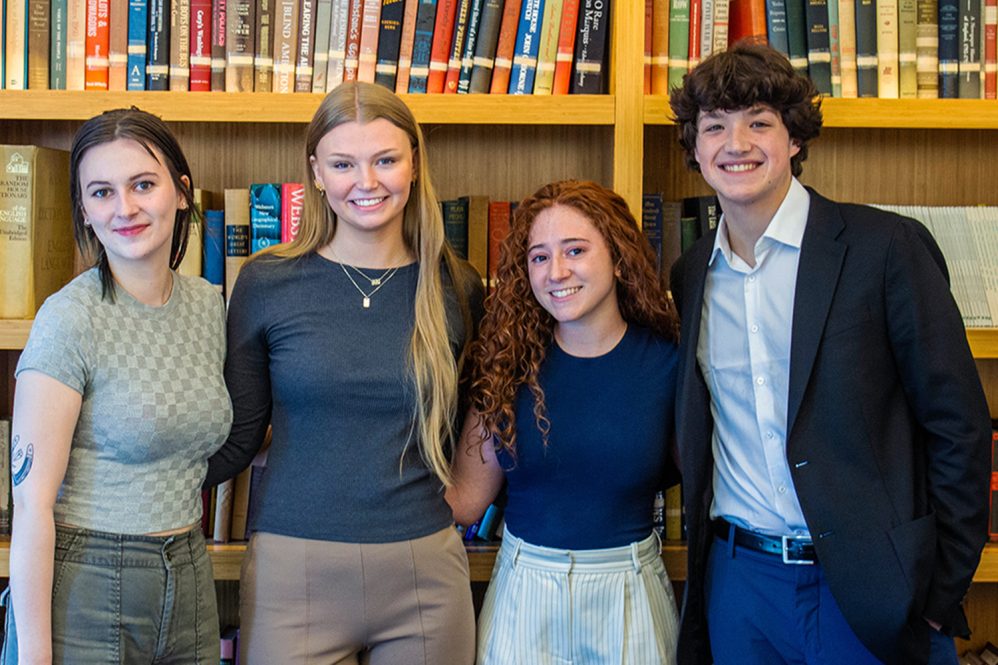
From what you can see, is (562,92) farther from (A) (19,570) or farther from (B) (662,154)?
(A) (19,570)

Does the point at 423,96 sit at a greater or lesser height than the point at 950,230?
greater

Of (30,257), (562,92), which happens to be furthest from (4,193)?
(562,92)

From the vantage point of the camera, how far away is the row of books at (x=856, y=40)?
210 centimetres

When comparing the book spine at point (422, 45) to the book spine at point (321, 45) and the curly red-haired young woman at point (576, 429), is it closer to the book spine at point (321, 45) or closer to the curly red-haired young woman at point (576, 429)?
the book spine at point (321, 45)

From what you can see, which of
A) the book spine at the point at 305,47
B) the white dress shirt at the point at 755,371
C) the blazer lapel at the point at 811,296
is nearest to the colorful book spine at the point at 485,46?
the book spine at the point at 305,47

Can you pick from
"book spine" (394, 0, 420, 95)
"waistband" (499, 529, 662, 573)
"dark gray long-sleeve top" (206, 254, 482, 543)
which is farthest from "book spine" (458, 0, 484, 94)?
"waistband" (499, 529, 662, 573)

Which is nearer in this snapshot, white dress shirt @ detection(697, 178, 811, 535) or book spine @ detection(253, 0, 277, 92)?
white dress shirt @ detection(697, 178, 811, 535)

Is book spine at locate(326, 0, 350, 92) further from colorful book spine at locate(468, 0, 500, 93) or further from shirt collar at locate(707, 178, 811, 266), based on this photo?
shirt collar at locate(707, 178, 811, 266)

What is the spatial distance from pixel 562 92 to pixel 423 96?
0.29 metres

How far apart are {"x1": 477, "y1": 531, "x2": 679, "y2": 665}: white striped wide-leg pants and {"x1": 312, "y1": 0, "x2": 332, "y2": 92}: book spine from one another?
1039 mm

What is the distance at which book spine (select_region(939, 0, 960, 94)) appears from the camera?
211 centimetres

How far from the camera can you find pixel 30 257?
206 centimetres

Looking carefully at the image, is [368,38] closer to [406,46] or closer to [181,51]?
[406,46]

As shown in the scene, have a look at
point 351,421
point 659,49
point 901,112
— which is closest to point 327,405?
point 351,421
